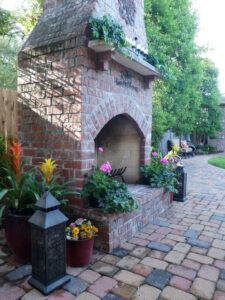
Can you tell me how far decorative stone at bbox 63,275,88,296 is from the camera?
2.01m

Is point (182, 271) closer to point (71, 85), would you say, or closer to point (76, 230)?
point (76, 230)

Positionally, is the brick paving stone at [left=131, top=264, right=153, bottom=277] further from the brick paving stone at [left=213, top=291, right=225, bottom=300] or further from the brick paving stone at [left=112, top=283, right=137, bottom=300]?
the brick paving stone at [left=213, top=291, right=225, bottom=300]

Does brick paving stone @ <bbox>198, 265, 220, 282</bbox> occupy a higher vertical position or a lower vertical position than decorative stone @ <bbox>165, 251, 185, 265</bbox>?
lower

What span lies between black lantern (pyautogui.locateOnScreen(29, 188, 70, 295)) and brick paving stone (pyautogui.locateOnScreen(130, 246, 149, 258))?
0.87 meters

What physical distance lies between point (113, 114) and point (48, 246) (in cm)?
180

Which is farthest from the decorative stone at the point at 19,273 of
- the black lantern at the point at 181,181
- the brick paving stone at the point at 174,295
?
the black lantern at the point at 181,181

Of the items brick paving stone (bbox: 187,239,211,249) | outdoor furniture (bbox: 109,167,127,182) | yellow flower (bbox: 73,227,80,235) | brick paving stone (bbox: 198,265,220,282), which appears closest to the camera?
brick paving stone (bbox: 198,265,220,282)

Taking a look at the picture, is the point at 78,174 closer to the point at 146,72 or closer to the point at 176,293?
the point at 176,293

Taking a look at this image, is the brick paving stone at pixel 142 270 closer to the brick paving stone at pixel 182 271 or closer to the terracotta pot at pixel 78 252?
the brick paving stone at pixel 182 271

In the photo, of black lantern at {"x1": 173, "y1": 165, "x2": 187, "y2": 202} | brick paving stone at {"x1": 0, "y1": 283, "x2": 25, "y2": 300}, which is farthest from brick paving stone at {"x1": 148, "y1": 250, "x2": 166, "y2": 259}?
black lantern at {"x1": 173, "y1": 165, "x2": 187, "y2": 202}

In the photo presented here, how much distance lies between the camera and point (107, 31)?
2.53 meters

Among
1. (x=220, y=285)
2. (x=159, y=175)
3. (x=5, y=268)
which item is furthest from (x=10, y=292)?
(x=159, y=175)

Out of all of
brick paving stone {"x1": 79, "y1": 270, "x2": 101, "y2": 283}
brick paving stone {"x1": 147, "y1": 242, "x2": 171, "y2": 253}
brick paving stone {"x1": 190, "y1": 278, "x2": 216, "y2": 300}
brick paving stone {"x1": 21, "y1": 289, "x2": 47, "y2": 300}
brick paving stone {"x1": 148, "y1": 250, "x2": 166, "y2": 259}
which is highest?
brick paving stone {"x1": 147, "y1": 242, "x2": 171, "y2": 253}

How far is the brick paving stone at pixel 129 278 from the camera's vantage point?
2.14 metres
